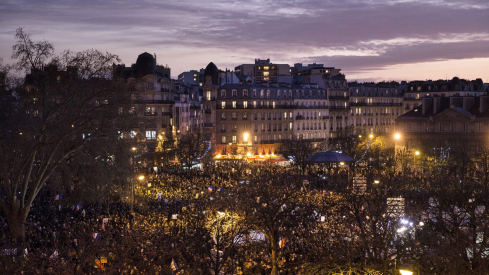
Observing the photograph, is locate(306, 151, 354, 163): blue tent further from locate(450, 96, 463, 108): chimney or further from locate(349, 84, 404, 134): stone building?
locate(349, 84, 404, 134): stone building

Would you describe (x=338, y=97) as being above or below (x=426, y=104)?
above

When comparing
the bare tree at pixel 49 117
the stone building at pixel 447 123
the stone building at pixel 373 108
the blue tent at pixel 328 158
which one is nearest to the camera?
the bare tree at pixel 49 117

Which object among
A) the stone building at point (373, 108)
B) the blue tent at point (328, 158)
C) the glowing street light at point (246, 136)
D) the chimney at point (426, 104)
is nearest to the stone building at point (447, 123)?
the chimney at point (426, 104)

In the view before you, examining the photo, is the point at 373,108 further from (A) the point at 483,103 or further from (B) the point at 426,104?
(A) the point at 483,103

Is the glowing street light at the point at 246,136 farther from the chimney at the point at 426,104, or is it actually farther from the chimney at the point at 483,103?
the chimney at the point at 483,103

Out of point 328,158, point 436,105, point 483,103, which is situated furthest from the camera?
point 436,105

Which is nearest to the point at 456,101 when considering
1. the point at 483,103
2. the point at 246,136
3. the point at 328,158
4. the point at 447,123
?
the point at 447,123

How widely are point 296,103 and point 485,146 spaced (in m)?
35.2

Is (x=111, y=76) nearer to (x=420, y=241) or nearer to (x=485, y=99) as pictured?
(x=420, y=241)

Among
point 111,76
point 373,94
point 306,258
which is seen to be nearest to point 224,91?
point 373,94

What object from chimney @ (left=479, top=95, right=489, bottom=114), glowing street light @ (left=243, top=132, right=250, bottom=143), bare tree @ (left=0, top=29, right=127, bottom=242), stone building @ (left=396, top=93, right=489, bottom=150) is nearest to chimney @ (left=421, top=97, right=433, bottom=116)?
stone building @ (left=396, top=93, right=489, bottom=150)

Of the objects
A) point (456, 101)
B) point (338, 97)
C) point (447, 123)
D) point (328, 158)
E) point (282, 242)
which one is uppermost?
point (338, 97)

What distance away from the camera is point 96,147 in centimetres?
2992

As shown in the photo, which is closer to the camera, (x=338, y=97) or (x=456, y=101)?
(x=456, y=101)
